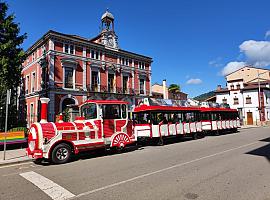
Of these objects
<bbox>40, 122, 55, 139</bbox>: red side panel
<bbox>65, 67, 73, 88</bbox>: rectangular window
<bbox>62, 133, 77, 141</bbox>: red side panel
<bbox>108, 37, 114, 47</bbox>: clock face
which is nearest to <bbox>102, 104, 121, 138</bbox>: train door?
<bbox>62, 133, 77, 141</bbox>: red side panel

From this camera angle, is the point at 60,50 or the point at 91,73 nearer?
the point at 60,50

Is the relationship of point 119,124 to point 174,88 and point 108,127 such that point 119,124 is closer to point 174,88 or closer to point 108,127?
point 108,127

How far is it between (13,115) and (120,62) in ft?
56.5

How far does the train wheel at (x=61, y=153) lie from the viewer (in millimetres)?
9204

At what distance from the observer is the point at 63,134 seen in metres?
9.55

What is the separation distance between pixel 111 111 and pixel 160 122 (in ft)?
16.4

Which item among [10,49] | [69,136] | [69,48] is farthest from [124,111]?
[69,48]

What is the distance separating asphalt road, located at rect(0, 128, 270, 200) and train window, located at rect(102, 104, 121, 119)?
2.87 meters

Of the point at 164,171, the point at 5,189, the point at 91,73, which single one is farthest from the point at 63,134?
the point at 91,73

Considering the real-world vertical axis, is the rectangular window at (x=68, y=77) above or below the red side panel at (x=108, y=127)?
above

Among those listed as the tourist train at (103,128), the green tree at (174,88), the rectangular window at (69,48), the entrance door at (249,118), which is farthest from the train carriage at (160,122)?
the entrance door at (249,118)

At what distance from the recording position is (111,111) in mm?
11266

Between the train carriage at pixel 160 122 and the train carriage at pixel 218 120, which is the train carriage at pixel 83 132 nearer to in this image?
the train carriage at pixel 160 122

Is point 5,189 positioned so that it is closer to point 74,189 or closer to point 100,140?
point 74,189
